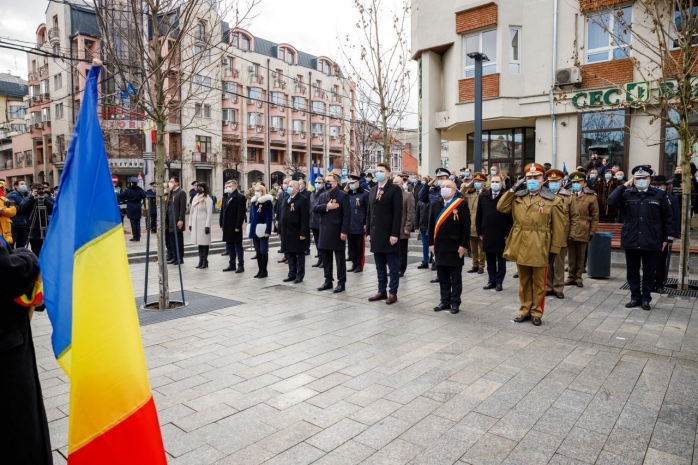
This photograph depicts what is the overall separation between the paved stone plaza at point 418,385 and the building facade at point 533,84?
483 inches

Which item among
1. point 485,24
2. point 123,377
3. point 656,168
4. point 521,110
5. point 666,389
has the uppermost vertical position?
point 485,24

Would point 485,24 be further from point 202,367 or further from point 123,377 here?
point 123,377

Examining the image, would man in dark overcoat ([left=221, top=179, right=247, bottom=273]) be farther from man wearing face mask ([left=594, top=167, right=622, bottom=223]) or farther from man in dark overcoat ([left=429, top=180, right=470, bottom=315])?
man wearing face mask ([left=594, top=167, right=622, bottom=223])

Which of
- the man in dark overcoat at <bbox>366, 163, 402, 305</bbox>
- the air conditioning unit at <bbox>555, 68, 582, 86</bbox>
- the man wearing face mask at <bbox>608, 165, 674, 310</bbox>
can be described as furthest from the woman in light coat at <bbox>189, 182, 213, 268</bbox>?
the air conditioning unit at <bbox>555, 68, 582, 86</bbox>

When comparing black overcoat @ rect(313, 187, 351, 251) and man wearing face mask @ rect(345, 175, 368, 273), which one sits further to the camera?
man wearing face mask @ rect(345, 175, 368, 273)

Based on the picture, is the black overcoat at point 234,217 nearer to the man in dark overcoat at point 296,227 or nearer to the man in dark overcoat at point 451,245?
the man in dark overcoat at point 296,227

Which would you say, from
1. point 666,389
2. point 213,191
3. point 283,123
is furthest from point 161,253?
point 283,123

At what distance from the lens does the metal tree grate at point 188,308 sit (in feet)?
24.2

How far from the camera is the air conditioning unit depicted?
60.6ft

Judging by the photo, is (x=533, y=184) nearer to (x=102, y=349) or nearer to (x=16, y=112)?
(x=102, y=349)

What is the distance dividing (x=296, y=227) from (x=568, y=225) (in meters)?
5.18

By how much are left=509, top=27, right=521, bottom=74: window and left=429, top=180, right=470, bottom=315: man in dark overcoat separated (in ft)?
47.9

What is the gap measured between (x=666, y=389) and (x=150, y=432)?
4.50m

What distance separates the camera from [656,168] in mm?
18094
